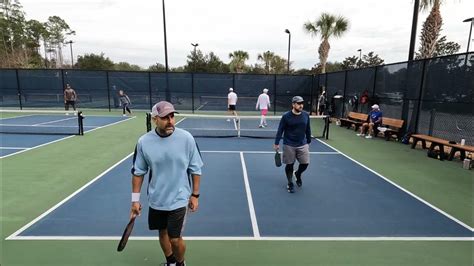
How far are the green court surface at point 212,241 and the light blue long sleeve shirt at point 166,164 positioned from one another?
1088 mm

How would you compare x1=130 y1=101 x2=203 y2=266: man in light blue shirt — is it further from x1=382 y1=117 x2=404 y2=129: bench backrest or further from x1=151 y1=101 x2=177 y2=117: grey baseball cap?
x1=382 y1=117 x2=404 y2=129: bench backrest

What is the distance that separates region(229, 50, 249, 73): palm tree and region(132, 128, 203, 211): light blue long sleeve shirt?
144ft

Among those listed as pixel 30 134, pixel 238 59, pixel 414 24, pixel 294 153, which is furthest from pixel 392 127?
pixel 238 59

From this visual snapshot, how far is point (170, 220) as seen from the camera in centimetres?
292

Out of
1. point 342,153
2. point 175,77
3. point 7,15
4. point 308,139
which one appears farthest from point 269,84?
point 7,15

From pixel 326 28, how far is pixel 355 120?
13.6 m

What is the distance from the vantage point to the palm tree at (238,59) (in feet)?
151

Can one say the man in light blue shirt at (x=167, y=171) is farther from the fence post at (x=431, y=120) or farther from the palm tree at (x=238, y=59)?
the palm tree at (x=238, y=59)

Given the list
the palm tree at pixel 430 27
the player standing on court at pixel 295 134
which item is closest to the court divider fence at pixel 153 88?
the palm tree at pixel 430 27

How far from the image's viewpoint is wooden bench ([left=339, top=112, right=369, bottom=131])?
14.0m

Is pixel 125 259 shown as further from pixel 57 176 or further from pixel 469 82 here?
pixel 469 82

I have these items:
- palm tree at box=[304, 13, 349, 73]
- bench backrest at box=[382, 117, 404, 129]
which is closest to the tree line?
palm tree at box=[304, 13, 349, 73]

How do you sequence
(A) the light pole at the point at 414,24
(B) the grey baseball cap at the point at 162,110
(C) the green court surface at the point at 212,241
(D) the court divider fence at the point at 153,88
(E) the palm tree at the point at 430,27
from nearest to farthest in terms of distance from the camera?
(B) the grey baseball cap at the point at 162,110, (C) the green court surface at the point at 212,241, (A) the light pole at the point at 414,24, (E) the palm tree at the point at 430,27, (D) the court divider fence at the point at 153,88

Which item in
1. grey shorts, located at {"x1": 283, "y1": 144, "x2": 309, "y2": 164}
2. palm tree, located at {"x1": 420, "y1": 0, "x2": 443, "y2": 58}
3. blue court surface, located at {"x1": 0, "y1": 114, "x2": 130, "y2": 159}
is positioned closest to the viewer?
grey shorts, located at {"x1": 283, "y1": 144, "x2": 309, "y2": 164}
